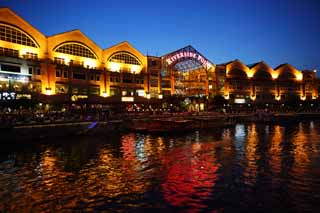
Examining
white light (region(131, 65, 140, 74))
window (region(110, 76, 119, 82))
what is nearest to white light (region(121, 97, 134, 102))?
window (region(110, 76, 119, 82))

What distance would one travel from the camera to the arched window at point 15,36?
170ft

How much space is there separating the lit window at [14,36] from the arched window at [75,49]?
6.30 meters

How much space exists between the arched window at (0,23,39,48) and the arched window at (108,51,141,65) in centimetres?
2105

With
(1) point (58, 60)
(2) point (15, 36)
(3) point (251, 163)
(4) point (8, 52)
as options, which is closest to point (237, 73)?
(1) point (58, 60)

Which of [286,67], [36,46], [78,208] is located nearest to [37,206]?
[78,208]

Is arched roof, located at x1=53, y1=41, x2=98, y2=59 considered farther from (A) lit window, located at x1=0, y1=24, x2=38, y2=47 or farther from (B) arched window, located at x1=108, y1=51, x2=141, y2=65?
(A) lit window, located at x1=0, y1=24, x2=38, y2=47

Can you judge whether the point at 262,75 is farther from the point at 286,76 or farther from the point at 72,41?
the point at 72,41

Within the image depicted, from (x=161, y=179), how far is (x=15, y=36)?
51.9 meters

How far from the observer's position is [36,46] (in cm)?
5725

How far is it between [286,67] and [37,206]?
119 m

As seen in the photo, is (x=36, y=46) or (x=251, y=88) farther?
(x=251, y=88)

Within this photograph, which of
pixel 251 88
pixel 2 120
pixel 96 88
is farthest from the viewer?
pixel 251 88

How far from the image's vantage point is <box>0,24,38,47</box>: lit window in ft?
170

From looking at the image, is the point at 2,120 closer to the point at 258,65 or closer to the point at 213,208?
the point at 213,208
